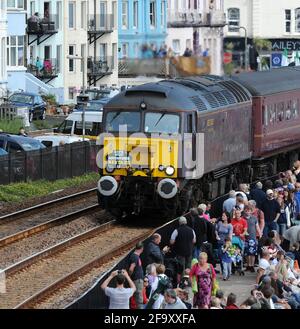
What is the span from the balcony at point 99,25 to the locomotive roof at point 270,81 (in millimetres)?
25654

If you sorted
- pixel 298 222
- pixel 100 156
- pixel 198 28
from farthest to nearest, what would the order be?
pixel 198 28 → pixel 100 156 → pixel 298 222

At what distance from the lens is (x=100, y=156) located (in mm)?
30641

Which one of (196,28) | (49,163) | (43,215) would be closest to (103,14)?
(196,28)

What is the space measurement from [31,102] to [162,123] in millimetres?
31180

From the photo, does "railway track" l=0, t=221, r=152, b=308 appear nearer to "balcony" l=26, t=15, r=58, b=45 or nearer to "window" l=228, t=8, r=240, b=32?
"balcony" l=26, t=15, r=58, b=45

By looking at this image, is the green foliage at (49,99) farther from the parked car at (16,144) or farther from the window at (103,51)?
the parked car at (16,144)

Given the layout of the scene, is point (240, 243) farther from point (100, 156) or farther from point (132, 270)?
point (100, 156)

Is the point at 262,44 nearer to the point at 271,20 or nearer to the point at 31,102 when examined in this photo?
the point at 271,20

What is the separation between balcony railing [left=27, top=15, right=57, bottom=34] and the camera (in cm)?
6988

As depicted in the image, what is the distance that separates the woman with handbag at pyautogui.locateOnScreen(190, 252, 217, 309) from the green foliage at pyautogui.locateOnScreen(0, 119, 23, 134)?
1150 inches

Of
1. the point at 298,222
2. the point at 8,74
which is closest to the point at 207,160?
the point at 298,222

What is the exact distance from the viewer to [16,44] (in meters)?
66.7

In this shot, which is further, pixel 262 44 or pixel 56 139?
pixel 262 44

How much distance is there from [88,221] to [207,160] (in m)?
2.91
